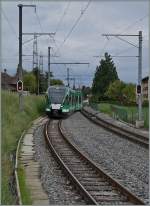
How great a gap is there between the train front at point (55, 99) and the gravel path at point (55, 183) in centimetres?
2362

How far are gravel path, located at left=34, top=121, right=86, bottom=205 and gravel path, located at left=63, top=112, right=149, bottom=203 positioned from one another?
1401 mm

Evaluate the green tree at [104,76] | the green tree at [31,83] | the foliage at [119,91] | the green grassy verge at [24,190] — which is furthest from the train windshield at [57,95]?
the green tree at [104,76]

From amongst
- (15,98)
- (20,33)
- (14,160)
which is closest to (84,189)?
(14,160)

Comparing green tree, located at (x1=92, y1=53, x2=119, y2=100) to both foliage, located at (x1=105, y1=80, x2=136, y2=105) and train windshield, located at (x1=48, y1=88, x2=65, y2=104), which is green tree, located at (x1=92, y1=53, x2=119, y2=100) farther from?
train windshield, located at (x1=48, y1=88, x2=65, y2=104)

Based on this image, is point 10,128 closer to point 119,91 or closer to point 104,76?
point 119,91

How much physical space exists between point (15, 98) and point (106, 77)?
102694 millimetres

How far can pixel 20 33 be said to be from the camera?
127ft

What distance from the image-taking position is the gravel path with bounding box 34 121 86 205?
1102cm

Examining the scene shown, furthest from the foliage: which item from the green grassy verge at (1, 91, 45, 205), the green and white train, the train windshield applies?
the train windshield

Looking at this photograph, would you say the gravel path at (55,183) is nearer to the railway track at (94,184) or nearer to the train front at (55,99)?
the railway track at (94,184)

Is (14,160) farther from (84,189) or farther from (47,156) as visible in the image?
(84,189)

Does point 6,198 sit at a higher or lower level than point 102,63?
lower

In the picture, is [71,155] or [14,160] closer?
[14,160]

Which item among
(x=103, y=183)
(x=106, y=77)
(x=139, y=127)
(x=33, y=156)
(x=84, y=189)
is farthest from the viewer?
(x=106, y=77)
